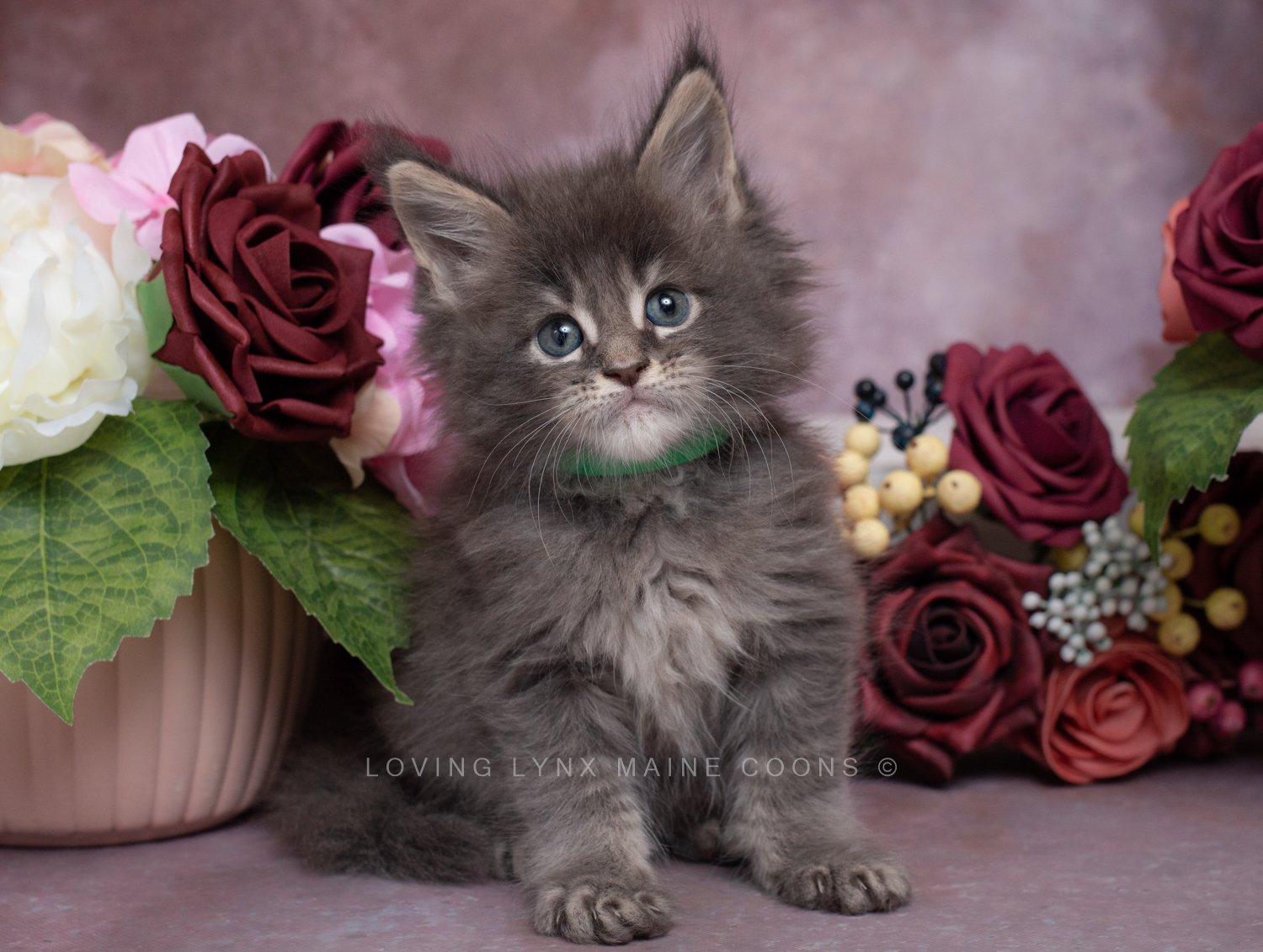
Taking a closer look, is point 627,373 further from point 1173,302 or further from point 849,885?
point 1173,302

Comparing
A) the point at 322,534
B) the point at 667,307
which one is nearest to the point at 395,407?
the point at 322,534

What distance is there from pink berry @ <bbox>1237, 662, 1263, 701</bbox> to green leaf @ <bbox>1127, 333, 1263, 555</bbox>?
0.32 metres

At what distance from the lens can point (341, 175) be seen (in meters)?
1.68

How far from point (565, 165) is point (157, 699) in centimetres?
80

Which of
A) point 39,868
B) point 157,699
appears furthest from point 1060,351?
point 39,868

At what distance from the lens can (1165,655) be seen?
1.80m

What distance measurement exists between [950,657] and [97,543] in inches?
43.4

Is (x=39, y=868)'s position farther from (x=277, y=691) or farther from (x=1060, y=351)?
(x=1060, y=351)

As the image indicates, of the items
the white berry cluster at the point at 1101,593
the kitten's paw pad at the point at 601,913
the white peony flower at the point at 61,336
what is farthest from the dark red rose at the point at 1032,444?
the white peony flower at the point at 61,336

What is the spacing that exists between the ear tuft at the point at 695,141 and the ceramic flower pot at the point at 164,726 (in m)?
0.68

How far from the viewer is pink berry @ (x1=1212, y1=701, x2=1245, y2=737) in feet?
5.84

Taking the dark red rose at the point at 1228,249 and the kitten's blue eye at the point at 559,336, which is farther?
the dark red rose at the point at 1228,249

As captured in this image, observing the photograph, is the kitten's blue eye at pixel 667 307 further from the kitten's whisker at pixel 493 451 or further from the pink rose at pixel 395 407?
the pink rose at pixel 395 407

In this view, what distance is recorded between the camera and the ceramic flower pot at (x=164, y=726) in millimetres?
1491
